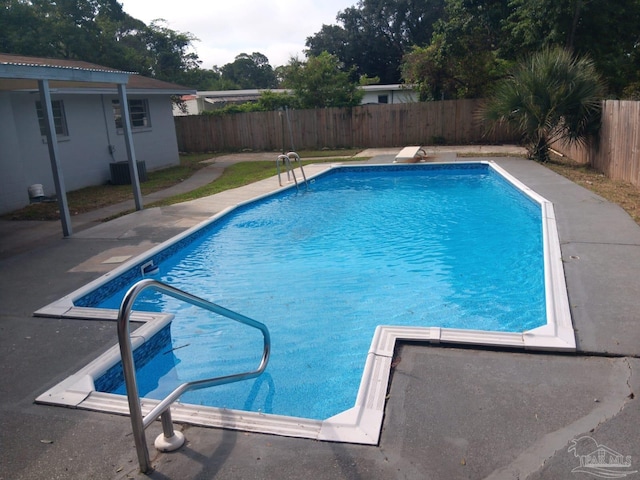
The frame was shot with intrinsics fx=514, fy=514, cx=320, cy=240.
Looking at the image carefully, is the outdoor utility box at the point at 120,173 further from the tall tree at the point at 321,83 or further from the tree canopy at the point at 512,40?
the tree canopy at the point at 512,40

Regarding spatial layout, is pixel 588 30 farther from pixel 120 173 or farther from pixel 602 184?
pixel 120 173

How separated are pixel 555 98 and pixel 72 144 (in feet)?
41.6

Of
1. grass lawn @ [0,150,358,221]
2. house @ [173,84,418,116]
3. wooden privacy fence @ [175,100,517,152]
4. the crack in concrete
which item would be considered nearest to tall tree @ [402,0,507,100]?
wooden privacy fence @ [175,100,517,152]

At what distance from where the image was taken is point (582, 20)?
54.2 feet

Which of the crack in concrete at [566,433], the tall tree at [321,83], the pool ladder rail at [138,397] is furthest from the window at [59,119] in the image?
the crack in concrete at [566,433]

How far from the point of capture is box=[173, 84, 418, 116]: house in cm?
3129

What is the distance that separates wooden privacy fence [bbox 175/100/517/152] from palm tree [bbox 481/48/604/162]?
5964 mm

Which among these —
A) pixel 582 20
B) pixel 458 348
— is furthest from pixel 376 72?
pixel 458 348

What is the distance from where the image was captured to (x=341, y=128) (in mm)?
22031

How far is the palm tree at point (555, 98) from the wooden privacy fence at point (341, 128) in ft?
19.6

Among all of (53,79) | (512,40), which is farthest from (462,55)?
(53,79)

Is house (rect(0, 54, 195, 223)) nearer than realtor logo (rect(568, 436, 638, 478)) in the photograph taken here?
No

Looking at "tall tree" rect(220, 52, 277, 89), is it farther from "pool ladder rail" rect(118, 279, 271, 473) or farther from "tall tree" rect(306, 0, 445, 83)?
"pool ladder rail" rect(118, 279, 271, 473)

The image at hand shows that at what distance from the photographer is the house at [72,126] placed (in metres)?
8.41
